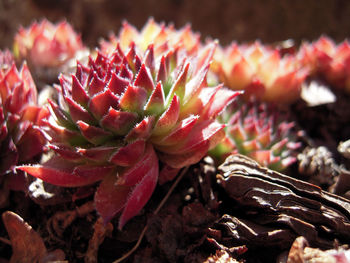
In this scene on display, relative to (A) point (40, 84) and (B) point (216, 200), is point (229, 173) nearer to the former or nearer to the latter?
(B) point (216, 200)

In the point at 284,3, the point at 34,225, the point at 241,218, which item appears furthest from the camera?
the point at 284,3

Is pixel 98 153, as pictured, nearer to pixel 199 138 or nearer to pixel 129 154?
pixel 129 154

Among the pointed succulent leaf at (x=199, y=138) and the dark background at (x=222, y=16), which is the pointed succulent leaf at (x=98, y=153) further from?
the dark background at (x=222, y=16)

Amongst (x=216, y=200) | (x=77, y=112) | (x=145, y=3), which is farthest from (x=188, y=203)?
(x=145, y=3)

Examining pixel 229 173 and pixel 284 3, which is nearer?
pixel 229 173

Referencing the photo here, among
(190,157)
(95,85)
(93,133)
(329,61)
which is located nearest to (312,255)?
(190,157)
